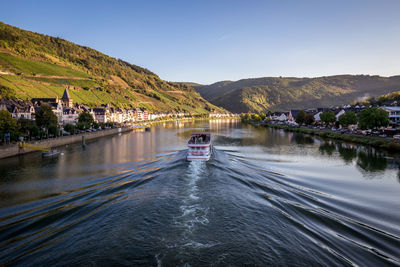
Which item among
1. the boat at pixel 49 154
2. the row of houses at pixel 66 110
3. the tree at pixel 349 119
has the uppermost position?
the row of houses at pixel 66 110

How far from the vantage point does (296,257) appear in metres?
8.63

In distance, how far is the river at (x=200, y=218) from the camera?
28.7ft

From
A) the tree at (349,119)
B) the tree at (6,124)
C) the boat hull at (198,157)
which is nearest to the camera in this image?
the boat hull at (198,157)

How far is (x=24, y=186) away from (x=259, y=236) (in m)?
20.8

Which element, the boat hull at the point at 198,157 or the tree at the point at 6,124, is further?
the tree at the point at 6,124

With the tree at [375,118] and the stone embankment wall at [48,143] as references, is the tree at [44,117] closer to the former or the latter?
the stone embankment wall at [48,143]

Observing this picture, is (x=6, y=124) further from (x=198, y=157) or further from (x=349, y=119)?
(x=349, y=119)

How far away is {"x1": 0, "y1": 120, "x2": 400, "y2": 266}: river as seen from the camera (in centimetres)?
873

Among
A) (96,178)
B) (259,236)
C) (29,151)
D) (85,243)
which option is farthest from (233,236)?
(29,151)

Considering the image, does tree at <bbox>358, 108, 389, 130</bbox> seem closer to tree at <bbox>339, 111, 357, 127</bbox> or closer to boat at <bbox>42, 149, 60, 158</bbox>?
tree at <bbox>339, 111, 357, 127</bbox>

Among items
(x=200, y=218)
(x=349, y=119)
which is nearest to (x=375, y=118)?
(x=349, y=119)

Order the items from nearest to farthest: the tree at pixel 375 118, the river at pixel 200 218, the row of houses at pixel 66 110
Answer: the river at pixel 200 218 → the tree at pixel 375 118 → the row of houses at pixel 66 110

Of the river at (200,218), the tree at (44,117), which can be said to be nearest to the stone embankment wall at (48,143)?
the tree at (44,117)

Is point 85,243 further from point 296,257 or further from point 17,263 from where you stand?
point 296,257
